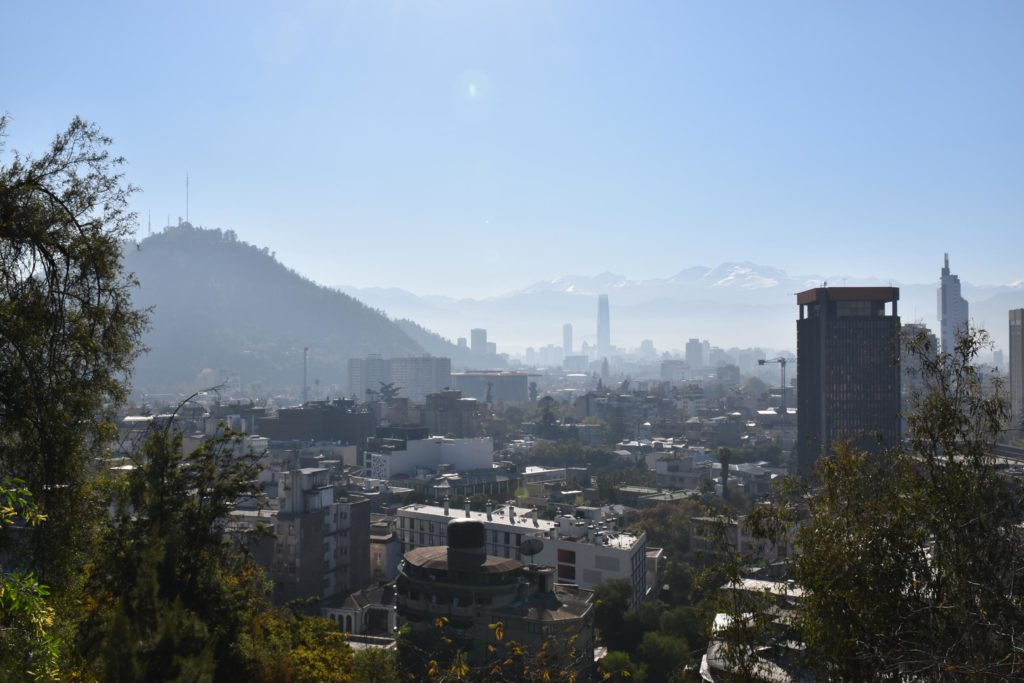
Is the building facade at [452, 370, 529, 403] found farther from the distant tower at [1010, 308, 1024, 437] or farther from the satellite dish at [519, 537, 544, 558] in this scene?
the satellite dish at [519, 537, 544, 558]

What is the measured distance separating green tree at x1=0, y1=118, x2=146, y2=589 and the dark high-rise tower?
36127 millimetres

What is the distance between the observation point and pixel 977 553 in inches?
167

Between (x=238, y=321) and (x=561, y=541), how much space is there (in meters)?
125

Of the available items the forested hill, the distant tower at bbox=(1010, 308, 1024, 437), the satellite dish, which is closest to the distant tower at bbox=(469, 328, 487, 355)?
the forested hill

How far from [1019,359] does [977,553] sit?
5766 centimetres

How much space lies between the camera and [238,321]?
135000 millimetres

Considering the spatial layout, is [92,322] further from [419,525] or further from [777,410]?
[777,410]

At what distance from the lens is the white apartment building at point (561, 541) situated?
62.1 ft

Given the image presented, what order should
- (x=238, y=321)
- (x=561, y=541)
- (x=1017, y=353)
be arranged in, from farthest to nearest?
(x=238, y=321), (x=1017, y=353), (x=561, y=541)

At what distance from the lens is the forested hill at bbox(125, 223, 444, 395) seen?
115m

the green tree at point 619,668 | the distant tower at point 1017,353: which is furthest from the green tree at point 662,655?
the distant tower at point 1017,353

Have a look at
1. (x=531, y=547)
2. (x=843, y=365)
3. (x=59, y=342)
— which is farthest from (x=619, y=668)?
(x=843, y=365)

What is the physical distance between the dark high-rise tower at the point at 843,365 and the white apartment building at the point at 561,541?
19459mm

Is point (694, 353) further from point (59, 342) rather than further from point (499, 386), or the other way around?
point (59, 342)
